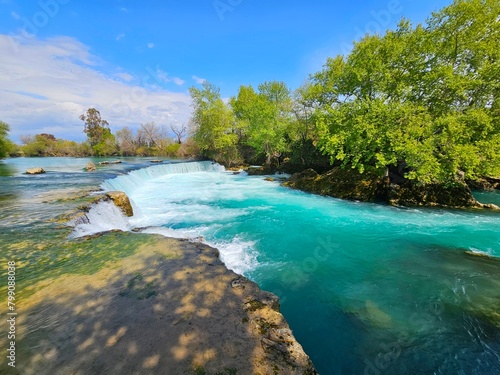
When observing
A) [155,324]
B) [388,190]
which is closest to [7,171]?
[155,324]

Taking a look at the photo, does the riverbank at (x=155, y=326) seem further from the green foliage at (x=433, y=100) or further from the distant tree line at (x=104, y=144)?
the distant tree line at (x=104, y=144)

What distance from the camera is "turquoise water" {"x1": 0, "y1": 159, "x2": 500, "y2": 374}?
3910 mm

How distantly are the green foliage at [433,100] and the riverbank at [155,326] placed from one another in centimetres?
1094

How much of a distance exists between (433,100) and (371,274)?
12.0 m

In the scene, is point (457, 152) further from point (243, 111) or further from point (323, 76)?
point (243, 111)

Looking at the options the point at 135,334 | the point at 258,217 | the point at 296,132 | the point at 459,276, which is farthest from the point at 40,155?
the point at 459,276

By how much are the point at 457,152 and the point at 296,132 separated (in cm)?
1587

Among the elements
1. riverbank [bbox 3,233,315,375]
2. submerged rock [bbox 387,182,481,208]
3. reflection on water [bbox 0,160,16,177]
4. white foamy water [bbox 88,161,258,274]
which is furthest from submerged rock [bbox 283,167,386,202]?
reflection on water [bbox 0,160,16,177]

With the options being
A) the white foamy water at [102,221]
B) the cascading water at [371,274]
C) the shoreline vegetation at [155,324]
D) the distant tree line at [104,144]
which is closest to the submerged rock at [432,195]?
the cascading water at [371,274]

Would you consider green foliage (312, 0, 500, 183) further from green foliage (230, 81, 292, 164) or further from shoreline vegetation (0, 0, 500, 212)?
green foliage (230, 81, 292, 164)

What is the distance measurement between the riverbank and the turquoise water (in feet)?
5.34

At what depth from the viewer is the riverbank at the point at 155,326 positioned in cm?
268

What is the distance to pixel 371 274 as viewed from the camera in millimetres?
6270

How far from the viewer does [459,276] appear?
5988 millimetres
